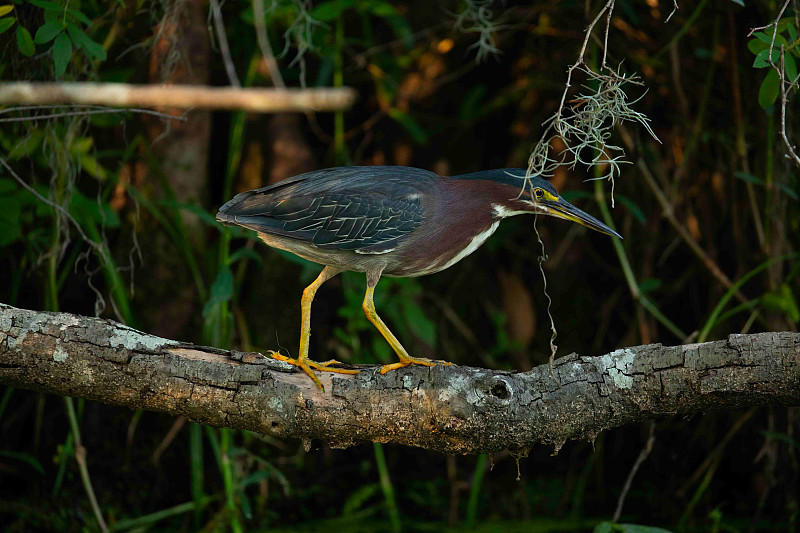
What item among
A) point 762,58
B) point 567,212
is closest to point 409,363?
point 567,212

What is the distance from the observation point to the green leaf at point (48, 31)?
7.64 ft

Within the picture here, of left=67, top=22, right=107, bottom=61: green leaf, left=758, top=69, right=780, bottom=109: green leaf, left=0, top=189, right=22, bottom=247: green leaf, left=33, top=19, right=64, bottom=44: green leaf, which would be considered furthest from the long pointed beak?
left=0, top=189, right=22, bottom=247: green leaf

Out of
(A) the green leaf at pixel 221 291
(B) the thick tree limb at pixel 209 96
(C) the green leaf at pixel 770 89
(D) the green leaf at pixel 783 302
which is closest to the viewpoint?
(B) the thick tree limb at pixel 209 96

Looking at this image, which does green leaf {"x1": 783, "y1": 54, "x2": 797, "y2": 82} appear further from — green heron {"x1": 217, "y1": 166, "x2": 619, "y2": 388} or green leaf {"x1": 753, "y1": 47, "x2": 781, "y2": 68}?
green heron {"x1": 217, "y1": 166, "x2": 619, "y2": 388}

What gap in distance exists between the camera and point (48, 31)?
2.34 meters

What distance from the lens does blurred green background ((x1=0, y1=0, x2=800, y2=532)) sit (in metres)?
3.55

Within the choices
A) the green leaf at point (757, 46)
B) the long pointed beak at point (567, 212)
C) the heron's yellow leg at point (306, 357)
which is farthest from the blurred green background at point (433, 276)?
the green leaf at point (757, 46)

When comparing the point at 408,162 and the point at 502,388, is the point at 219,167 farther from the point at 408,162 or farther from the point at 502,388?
the point at 502,388

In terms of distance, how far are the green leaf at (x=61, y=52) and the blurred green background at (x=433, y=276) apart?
31.8 inches

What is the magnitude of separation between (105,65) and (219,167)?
1.03 metres

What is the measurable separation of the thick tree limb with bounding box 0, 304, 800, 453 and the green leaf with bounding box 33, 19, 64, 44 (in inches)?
32.7

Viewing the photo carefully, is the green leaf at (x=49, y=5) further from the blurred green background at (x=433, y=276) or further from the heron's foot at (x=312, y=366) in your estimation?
the heron's foot at (x=312, y=366)

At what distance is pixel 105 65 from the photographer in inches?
143

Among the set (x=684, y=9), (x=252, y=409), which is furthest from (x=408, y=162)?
(x=252, y=409)
